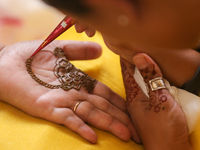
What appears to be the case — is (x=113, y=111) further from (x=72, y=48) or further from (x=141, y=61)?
(x=72, y=48)

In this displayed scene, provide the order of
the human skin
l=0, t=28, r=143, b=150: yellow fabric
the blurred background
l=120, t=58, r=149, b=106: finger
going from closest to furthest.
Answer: the human skin
l=0, t=28, r=143, b=150: yellow fabric
l=120, t=58, r=149, b=106: finger
the blurred background

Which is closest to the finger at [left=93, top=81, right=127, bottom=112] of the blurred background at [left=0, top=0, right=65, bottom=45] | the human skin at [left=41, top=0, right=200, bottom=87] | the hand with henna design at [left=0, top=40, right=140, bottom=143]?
the hand with henna design at [left=0, top=40, right=140, bottom=143]

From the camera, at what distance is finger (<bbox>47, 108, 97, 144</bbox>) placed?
25.2 inches

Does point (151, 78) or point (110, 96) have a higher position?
point (151, 78)

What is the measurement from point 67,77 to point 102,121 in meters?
0.21

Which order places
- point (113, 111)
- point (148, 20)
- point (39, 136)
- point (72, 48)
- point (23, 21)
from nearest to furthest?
point (148, 20), point (39, 136), point (113, 111), point (72, 48), point (23, 21)

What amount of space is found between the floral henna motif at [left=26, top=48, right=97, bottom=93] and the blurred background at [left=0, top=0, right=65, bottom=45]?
2.37 feet

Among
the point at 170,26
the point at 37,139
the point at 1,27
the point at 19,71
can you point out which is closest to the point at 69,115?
the point at 37,139

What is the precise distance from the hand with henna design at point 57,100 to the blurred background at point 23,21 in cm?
→ 76

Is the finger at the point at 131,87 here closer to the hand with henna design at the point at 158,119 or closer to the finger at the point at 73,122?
the hand with henna design at the point at 158,119

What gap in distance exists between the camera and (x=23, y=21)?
1.67 meters

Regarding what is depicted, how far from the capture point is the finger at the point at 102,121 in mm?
667

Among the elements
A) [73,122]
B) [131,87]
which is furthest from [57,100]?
[131,87]

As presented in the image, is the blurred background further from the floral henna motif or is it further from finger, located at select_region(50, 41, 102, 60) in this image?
the floral henna motif
